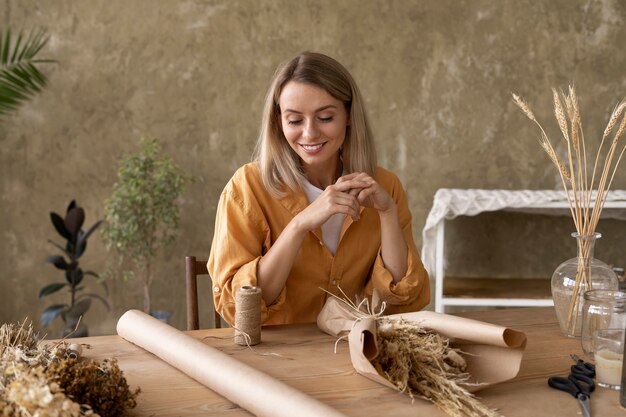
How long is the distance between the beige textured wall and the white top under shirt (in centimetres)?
197

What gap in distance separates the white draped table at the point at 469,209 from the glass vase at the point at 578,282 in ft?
5.81

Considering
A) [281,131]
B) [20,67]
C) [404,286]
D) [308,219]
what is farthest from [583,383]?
[20,67]

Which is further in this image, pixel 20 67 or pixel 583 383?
pixel 20 67

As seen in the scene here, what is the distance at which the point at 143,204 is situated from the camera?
12.8 feet

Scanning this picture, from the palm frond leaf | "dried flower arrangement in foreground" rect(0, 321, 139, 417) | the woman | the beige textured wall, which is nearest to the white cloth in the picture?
the beige textured wall

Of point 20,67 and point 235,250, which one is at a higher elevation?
point 20,67

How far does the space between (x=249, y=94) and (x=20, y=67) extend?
3.83ft

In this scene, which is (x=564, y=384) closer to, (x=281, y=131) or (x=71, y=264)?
(x=281, y=131)

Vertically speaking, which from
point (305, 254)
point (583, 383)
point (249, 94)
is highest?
point (249, 94)

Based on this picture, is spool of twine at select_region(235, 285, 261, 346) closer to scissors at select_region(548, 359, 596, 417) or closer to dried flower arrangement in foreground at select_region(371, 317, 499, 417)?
dried flower arrangement in foreground at select_region(371, 317, 499, 417)

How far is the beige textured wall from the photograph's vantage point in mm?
4180

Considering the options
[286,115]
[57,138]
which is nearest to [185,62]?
[57,138]

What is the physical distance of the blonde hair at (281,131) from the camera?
2.26 metres

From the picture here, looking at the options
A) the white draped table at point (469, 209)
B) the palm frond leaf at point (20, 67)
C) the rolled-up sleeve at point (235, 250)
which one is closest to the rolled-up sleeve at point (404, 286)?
the rolled-up sleeve at point (235, 250)
